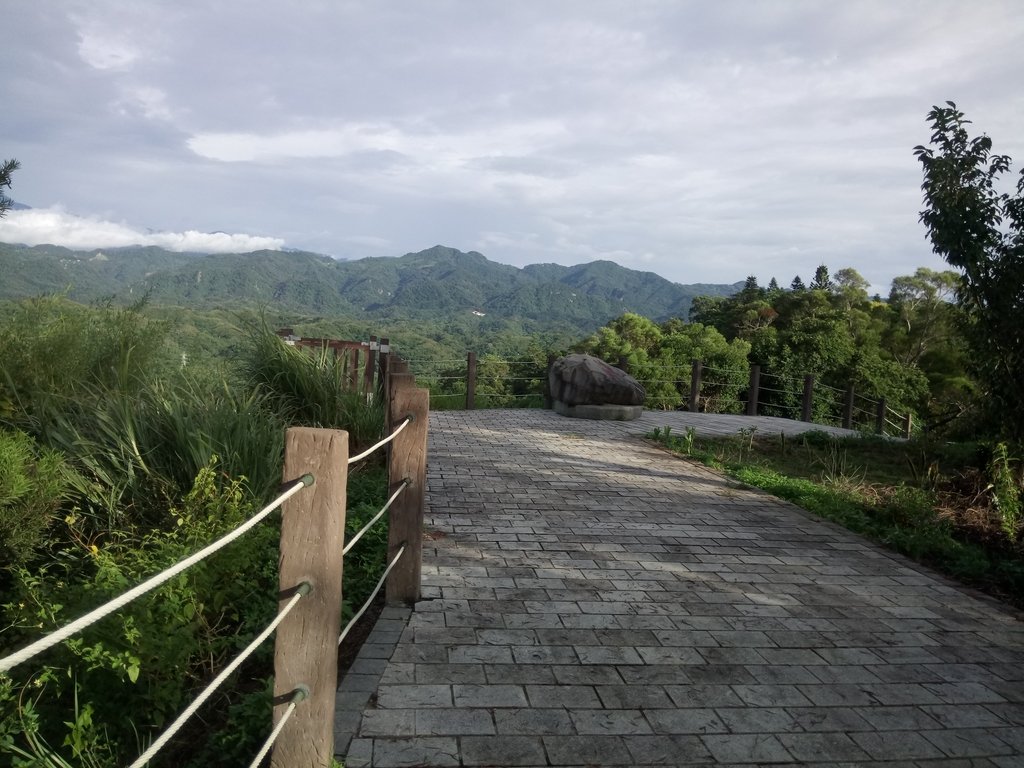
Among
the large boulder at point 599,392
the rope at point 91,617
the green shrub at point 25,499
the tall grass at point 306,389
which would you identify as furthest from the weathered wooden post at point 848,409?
the rope at point 91,617

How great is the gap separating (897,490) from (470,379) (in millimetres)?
7729

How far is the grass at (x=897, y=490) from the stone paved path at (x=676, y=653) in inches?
12.5

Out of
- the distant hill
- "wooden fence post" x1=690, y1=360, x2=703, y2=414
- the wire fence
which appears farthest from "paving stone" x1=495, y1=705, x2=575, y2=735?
the distant hill

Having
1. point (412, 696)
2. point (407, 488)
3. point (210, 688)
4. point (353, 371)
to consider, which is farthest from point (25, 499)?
point (353, 371)

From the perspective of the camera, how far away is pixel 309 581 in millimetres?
2074

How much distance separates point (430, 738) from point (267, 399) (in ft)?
15.7

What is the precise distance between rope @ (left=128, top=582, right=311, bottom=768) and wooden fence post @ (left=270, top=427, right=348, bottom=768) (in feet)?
0.09

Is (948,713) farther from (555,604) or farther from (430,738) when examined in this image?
(430,738)

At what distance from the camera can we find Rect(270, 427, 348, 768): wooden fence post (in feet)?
6.76

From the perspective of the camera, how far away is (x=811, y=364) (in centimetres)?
3188

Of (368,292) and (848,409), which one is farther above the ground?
(368,292)

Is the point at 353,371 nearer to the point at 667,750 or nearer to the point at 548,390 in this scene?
the point at 548,390

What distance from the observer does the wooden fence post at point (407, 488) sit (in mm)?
3770

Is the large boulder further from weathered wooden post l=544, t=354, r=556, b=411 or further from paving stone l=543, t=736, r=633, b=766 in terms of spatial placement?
paving stone l=543, t=736, r=633, b=766
